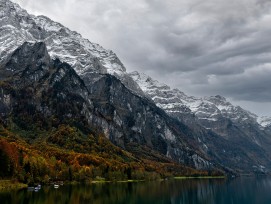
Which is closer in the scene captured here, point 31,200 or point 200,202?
point 31,200

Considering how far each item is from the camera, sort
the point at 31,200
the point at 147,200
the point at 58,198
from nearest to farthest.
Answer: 1. the point at 31,200
2. the point at 58,198
3. the point at 147,200

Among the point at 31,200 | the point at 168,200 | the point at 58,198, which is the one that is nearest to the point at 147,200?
the point at 168,200

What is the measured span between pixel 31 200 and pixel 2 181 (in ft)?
200

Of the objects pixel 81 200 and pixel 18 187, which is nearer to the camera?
pixel 81 200

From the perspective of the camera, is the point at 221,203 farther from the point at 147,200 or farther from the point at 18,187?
the point at 18,187

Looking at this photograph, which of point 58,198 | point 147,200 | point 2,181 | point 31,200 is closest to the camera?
point 31,200

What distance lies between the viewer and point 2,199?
142m

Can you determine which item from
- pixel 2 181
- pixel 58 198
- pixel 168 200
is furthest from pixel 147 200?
pixel 2 181

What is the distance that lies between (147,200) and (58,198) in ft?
139

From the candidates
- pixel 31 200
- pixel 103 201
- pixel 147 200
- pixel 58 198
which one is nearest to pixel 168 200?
pixel 147 200

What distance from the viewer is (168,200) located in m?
187

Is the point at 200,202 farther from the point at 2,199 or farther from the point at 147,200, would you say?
the point at 2,199

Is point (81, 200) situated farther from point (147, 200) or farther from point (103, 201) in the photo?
point (147, 200)

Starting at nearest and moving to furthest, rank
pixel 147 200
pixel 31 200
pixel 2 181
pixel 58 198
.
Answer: pixel 31 200
pixel 58 198
pixel 147 200
pixel 2 181
